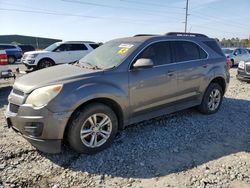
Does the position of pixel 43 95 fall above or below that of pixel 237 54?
below

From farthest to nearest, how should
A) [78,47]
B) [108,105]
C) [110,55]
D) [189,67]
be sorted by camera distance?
[78,47]
[189,67]
[110,55]
[108,105]

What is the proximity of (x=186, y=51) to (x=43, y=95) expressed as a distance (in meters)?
3.10

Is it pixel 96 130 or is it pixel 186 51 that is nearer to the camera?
pixel 96 130

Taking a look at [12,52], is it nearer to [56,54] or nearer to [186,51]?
[56,54]

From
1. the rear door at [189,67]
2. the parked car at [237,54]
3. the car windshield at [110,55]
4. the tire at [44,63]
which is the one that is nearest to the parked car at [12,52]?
the tire at [44,63]

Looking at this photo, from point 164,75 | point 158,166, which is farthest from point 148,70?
point 158,166

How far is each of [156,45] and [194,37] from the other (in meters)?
1.31

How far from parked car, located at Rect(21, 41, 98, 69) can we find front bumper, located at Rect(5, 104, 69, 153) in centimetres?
1017

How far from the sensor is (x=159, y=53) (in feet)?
15.5

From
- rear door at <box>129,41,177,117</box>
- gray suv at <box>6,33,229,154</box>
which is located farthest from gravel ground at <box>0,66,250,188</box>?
rear door at <box>129,41,177,117</box>

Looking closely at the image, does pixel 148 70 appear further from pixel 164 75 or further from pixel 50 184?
pixel 50 184

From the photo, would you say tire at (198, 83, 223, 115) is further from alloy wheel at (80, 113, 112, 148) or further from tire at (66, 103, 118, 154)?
alloy wheel at (80, 113, 112, 148)

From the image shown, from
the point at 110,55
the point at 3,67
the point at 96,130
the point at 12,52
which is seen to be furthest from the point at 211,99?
the point at 12,52

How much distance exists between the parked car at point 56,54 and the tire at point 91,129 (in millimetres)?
10194
